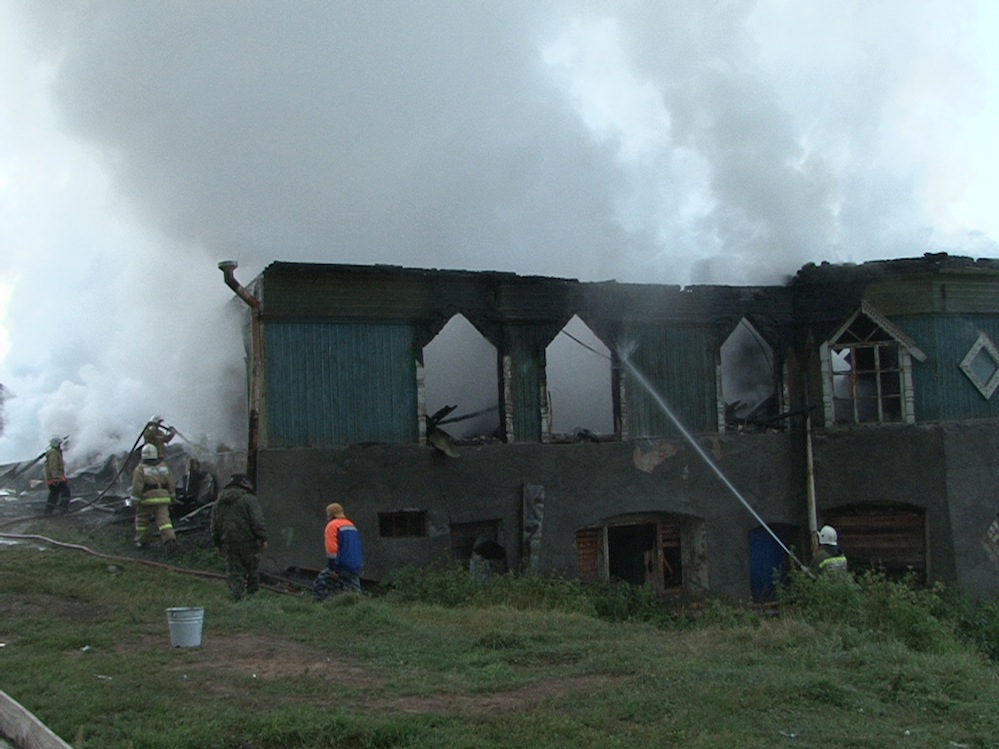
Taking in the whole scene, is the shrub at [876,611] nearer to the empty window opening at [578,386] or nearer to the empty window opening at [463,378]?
the empty window opening at [463,378]

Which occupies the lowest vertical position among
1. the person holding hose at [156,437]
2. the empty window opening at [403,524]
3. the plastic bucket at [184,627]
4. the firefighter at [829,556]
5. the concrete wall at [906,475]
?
the plastic bucket at [184,627]

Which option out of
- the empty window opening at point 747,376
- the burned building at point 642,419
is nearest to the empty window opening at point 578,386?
the burned building at point 642,419

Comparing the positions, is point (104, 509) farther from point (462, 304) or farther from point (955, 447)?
point (955, 447)

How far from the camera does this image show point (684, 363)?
1914cm

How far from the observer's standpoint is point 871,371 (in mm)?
19719

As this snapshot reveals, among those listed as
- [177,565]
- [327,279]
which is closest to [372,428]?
[327,279]

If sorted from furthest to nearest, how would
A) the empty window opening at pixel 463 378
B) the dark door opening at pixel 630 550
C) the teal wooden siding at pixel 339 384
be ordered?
1. the dark door opening at pixel 630 550
2. the empty window opening at pixel 463 378
3. the teal wooden siding at pixel 339 384

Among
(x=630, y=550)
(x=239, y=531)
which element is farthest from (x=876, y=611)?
(x=630, y=550)

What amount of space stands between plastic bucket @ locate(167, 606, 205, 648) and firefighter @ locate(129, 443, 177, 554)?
6.62 m

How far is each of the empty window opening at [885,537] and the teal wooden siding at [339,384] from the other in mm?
8105

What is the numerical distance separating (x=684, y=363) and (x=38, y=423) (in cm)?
1363

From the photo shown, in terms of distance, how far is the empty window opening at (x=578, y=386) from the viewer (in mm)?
19875

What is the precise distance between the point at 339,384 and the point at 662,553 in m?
6.42

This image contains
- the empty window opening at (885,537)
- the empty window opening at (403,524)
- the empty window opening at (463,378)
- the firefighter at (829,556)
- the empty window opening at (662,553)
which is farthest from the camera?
the empty window opening at (885,537)
